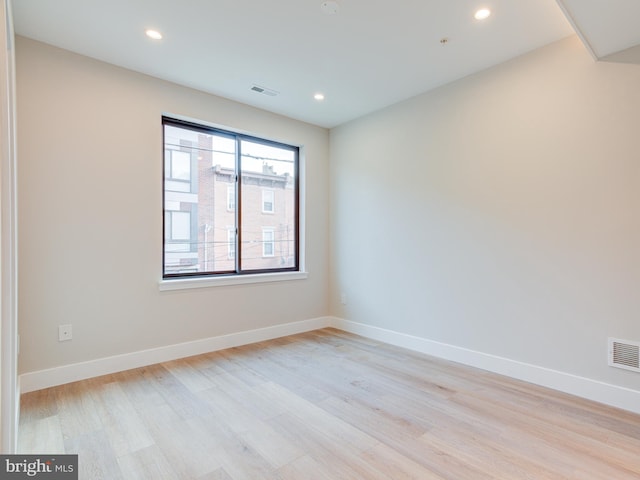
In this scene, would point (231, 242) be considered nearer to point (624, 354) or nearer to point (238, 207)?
point (238, 207)

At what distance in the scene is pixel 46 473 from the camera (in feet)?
5.16

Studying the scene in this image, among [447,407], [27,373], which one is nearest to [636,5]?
[447,407]

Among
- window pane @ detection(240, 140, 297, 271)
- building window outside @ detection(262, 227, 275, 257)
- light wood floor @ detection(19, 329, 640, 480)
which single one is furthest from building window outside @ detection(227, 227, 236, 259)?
light wood floor @ detection(19, 329, 640, 480)

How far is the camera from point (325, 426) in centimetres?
206

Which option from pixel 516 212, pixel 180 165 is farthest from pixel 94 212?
pixel 516 212

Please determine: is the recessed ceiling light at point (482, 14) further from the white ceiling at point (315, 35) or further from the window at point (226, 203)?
the window at point (226, 203)

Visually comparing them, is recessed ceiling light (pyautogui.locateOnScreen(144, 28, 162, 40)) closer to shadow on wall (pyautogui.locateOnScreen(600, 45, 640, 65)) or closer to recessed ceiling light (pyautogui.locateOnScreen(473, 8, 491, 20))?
recessed ceiling light (pyautogui.locateOnScreen(473, 8, 491, 20))

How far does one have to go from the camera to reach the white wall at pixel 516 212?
231cm

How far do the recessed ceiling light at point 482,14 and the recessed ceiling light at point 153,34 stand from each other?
2.24 meters

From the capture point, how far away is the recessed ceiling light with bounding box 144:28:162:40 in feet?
7.97

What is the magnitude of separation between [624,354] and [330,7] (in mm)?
3044

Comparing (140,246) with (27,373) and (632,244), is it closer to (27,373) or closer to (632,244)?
(27,373)

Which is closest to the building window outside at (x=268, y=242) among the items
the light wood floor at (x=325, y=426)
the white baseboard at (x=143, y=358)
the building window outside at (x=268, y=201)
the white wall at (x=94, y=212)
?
the building window outside at (x=268, y=201)

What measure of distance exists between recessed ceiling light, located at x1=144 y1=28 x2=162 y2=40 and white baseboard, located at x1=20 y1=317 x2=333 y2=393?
260 centimetres
